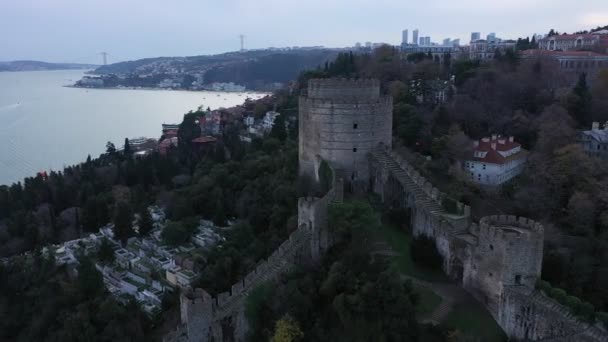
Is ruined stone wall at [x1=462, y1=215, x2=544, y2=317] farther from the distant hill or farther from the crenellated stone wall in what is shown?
the distant hill

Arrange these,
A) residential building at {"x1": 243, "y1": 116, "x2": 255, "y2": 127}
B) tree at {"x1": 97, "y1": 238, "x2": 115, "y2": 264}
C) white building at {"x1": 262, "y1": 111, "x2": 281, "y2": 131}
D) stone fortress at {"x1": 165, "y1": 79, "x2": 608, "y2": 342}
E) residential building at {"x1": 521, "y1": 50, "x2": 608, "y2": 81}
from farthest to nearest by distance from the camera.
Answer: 1. residential building at {"x1": 243, "y1": 116, "x2": 255, "y2": 127}
2. white building at {"x1": 262, "y1": 111, "x2": 281, "y2": 131}
3. residential building at {"x1": 521, "y1": 50, "x2": 608, "y2": 81}
4. tree at {"x1": 97, "y1": 238, "x2": 115, "y2": 264}
5. stone fortress at {"x1": 165, "y1": 79, "x2": 608, "y2": 342}

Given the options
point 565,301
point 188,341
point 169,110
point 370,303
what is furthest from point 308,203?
point 169,110

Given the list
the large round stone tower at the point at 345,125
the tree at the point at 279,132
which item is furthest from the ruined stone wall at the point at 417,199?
the tree at the point at 279,132

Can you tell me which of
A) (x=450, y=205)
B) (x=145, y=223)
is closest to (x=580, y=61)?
(x=450, y=205)

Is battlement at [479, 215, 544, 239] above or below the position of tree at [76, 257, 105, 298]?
above

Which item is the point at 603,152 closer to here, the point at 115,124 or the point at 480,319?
the point at 480,319

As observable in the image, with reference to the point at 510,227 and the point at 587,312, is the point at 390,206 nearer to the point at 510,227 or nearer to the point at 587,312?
the point at 510,227

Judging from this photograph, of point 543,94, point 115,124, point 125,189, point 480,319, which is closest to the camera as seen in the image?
point 480,319

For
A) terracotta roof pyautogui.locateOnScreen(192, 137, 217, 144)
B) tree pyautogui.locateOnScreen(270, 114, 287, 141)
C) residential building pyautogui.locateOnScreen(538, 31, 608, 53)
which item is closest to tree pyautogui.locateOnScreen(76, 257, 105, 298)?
tree pyautogui.locateOnScreen(270, 114, 287, 141)

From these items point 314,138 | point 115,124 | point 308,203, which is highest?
point 314,138
